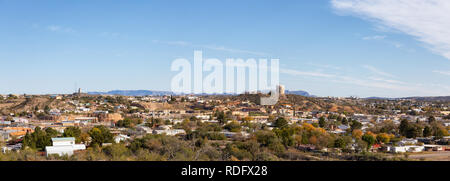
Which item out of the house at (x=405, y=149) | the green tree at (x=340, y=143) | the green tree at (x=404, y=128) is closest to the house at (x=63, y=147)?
the green tree at (x=340, y=143)

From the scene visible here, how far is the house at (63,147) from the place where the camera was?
17658 millimetres

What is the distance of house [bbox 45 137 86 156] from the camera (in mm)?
17658

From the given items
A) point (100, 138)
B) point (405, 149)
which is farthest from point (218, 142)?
point (405, 149)

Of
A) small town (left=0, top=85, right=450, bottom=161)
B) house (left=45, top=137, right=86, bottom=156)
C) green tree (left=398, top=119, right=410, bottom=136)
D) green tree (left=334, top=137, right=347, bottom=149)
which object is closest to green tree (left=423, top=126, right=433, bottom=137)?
small town (left=0, top=85, right=450, bottom=161)

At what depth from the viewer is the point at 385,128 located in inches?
1288

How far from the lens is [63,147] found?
1870cm

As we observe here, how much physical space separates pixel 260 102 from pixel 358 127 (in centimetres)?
2360

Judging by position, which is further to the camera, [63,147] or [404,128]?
[404,128]

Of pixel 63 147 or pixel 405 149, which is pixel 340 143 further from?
pixel 63 147
